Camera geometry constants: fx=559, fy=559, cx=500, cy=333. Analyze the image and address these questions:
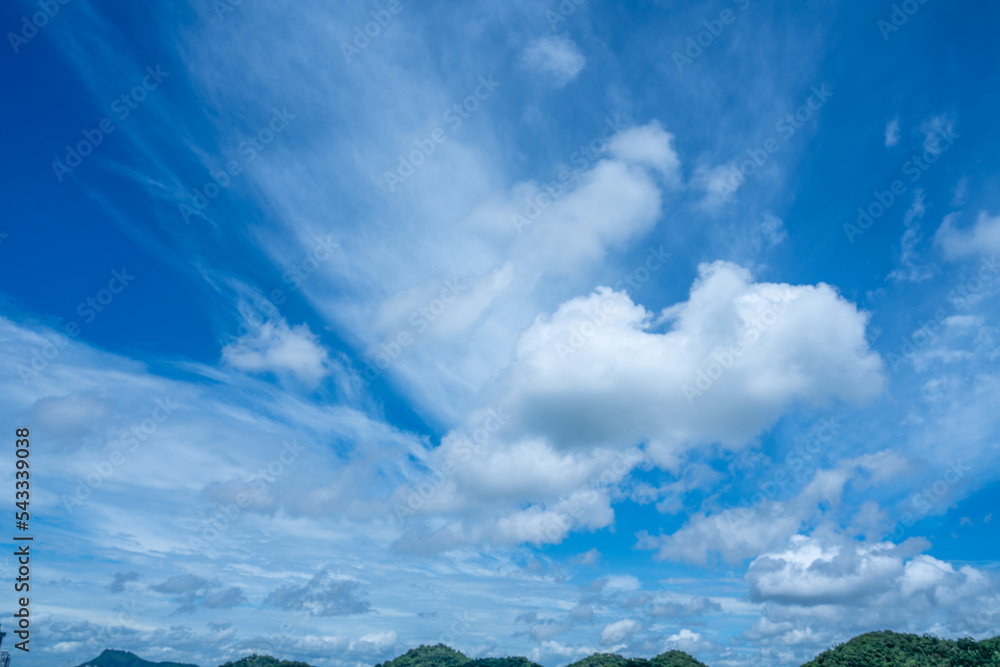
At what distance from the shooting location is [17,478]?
52000 mm

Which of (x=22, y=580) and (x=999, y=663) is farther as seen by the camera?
(x=999, y=663)

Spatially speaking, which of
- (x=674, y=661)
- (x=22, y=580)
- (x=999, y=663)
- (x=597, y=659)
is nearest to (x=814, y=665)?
(x=999, y=663)

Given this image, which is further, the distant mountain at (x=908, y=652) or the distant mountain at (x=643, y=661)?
the distant mountain at (x=643, y=661)

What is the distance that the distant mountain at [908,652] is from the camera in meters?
105

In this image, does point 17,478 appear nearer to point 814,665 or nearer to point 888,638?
point 814,665

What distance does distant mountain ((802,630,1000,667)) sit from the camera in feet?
344

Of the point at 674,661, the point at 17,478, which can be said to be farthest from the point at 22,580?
the point at 674,661

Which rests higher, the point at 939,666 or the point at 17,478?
the point at 17,478

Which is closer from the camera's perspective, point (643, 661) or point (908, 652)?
point (908, 652)

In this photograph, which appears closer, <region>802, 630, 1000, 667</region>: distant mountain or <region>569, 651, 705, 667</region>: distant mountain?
<region>802, 630, 1000, 667</region>: distant mountain

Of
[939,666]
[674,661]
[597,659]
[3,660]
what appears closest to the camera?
[939,666]

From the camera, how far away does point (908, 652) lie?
114562mm

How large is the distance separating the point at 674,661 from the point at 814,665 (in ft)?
207

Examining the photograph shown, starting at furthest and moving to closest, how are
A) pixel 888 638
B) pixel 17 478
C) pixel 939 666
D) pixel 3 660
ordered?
pixel 3 660 → pixel 888 638 → pixel 939 666 → pixel 17 478
